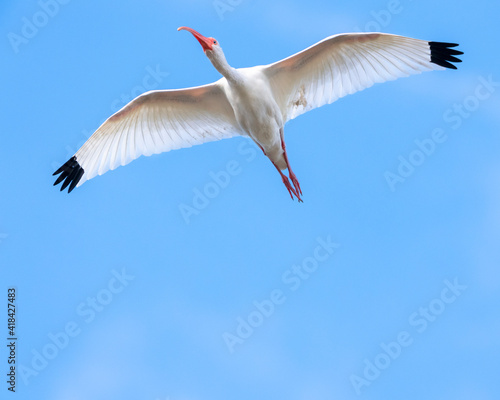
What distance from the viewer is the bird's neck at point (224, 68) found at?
13.5 metres

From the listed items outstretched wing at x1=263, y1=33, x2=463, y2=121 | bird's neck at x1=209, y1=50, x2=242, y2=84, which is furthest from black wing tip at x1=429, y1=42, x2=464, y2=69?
bird's neck at x1=209, y1=50, x2=242, y2=84

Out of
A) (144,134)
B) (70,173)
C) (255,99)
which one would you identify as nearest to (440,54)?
(255,99)

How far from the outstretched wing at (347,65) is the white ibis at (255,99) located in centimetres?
2

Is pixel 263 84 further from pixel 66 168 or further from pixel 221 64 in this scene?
pixel 66 168

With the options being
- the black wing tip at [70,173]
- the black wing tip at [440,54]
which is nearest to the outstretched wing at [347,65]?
the black wing tip at [440,54]

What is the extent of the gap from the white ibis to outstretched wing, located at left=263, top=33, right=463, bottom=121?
0.06ft

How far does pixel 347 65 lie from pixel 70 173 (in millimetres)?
5900

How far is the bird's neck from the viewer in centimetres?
1345

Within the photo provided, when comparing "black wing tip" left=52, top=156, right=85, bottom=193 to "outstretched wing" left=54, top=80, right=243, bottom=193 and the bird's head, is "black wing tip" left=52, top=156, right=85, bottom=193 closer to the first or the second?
"outstretched wing" left=54, top=80, right=243, bottom=193

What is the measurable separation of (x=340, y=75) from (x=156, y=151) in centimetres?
395

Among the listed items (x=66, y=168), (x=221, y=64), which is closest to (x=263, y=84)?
(x=221, y=64)

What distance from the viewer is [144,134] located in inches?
603

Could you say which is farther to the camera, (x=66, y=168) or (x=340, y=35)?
(x=66, y=168)

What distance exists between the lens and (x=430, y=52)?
46.4 ft
